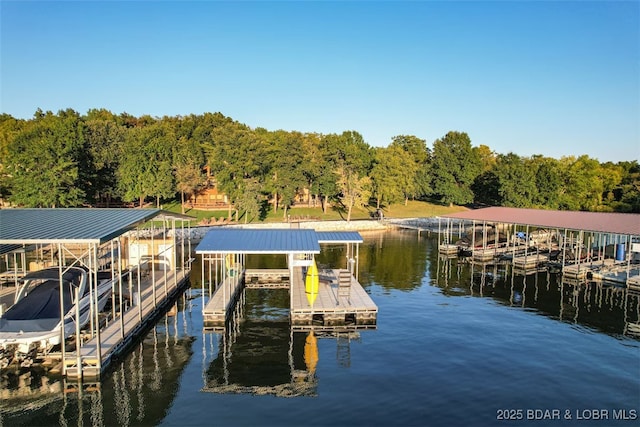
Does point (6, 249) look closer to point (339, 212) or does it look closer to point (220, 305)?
point (220, 305)

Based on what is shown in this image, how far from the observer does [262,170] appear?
62.2 metres

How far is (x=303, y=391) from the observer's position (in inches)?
592

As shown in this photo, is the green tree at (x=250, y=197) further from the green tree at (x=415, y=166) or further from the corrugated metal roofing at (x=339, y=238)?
the corrugated metal roofing at (x=339, y=238)

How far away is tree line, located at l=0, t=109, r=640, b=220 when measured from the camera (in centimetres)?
5088

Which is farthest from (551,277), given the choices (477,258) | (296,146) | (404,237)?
(296,146)

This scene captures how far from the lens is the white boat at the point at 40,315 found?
1634 centimetres

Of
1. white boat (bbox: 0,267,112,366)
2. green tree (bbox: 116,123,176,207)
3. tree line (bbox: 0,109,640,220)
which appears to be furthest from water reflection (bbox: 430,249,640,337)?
green tree (bbox: 116,123,176,207)

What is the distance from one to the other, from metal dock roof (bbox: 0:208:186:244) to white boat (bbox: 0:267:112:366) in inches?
61.7

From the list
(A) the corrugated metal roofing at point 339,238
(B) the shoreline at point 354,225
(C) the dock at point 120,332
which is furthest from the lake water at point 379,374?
(B) the shoreline at point 354,225

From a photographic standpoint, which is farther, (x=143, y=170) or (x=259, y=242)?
(x=143, y=170)

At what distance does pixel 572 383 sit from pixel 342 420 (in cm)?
866

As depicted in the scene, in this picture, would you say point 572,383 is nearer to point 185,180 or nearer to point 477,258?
point 477,258

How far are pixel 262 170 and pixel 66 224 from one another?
45.2m

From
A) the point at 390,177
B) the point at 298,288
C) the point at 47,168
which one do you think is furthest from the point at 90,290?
the point at 390,177
